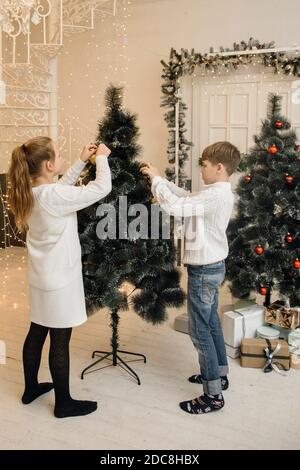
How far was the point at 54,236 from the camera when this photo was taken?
222 centimetres

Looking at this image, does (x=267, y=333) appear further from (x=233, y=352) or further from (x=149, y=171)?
(x=149, y=171)

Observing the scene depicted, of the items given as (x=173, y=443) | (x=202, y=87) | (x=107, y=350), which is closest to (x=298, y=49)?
(x=202, y=87)

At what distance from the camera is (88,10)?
511cm

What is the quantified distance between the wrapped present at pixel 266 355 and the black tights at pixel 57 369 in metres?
0.98

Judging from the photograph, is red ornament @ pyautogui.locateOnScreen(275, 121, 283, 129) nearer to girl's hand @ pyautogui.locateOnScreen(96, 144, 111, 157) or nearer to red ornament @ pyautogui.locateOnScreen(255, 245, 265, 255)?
red ornament @ pyautogui.locateOnScreen(255, 245, 265, 255)

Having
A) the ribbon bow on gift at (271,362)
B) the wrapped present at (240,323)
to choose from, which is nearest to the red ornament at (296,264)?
the wrapped present at (240,323)

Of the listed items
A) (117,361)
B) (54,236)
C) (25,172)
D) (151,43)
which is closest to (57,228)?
(54,236)

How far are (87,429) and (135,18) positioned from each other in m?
4.83

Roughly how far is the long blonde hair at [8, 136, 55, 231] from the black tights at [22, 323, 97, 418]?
0.54 metres

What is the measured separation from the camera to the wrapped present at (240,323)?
303 cm

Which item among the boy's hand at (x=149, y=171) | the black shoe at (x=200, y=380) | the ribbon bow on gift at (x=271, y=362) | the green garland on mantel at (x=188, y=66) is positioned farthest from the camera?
the green garland on mantel at (x=188, y=66)

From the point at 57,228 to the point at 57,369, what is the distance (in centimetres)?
66

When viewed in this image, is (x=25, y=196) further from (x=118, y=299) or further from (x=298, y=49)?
(x=298, y=49)

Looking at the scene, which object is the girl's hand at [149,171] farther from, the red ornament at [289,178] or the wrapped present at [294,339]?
the wrapped present at [294,339]
